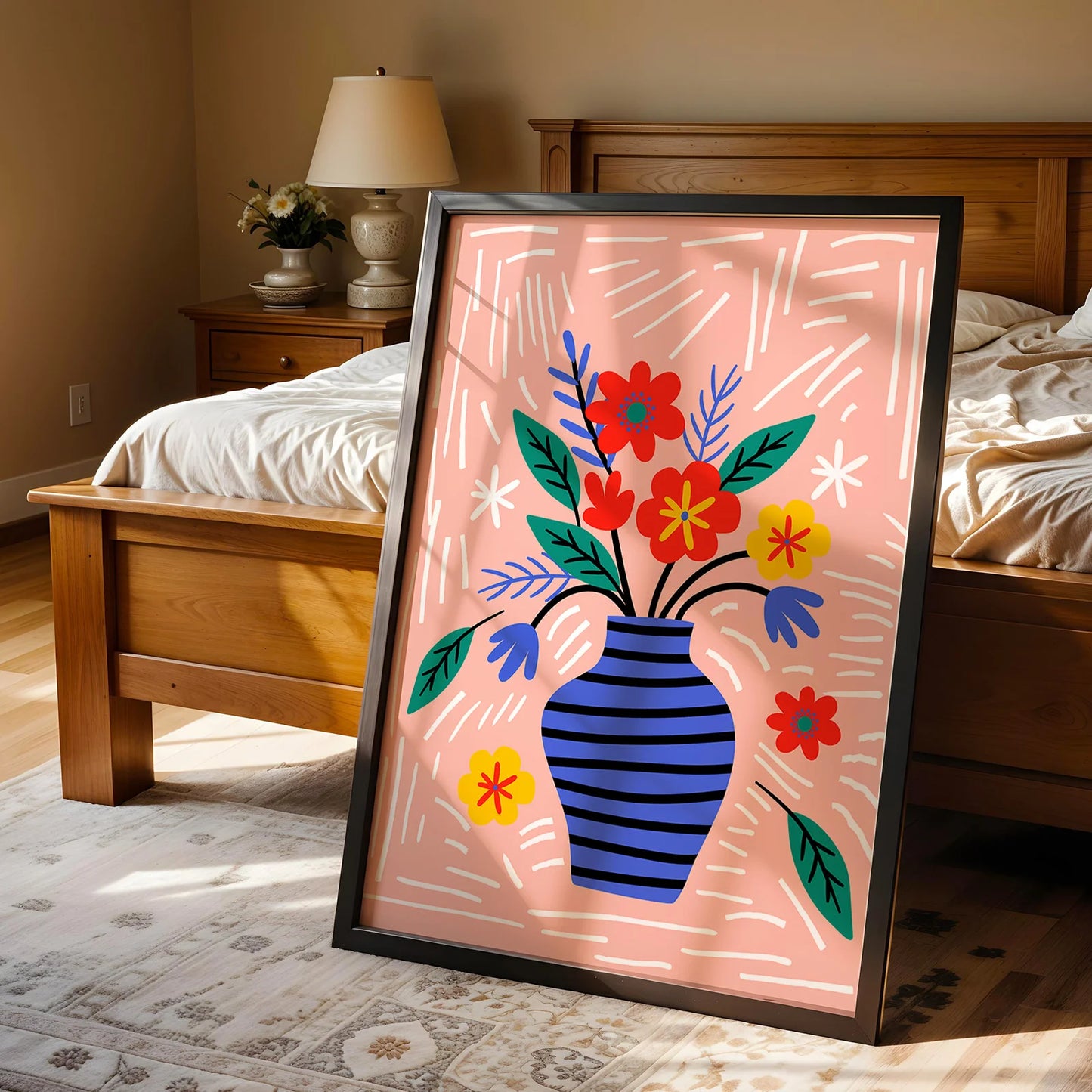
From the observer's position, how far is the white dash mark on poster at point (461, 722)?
1807mm

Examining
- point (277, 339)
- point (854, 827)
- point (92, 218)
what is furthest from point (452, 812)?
point (92, 218)

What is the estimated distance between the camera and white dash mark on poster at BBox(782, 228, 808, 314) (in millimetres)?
1723

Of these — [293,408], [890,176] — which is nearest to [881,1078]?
[293,408]

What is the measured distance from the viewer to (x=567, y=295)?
6.00ft

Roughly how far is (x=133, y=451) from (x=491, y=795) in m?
0.95

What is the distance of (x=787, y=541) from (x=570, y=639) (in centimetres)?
31

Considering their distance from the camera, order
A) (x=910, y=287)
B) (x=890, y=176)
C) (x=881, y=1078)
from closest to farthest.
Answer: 1. (x=881, y=1078)
2. (x=910, y=287)
3. (x=890, y=176)

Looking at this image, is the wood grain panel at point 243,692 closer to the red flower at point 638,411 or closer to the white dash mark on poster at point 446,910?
the white dash mark on poster at point 446,910

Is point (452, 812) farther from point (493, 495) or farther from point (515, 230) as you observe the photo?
point (515, 230)

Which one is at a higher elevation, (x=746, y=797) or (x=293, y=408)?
(x=293, y=408)

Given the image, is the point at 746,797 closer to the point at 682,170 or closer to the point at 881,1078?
the point at 881,1078

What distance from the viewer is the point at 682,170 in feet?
13.0

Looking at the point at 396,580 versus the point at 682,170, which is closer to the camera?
the point at 396,580

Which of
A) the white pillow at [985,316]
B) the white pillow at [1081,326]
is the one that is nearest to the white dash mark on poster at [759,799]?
the white pillow at [985,316]
